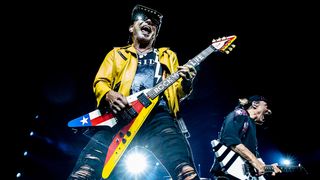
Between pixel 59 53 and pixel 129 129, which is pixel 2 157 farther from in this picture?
pixel 129 129

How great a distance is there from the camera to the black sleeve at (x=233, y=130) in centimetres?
421

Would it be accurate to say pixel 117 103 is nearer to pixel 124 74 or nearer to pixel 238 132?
pixel 124 74

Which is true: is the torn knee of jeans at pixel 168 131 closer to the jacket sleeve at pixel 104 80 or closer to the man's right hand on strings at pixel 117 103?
the man's right hand on strings at pixel 117 103

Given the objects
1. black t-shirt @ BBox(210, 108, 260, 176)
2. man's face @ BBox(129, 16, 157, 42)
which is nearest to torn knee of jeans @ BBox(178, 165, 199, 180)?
man's face @ BBox(129, 16, 157, 42)

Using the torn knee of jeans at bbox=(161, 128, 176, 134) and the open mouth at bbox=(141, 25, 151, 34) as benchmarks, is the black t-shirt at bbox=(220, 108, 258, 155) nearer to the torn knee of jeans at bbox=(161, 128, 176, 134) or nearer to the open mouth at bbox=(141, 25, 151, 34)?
the open mouth at bbox=(141, 25, 151, 34)

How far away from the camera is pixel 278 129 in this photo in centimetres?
805

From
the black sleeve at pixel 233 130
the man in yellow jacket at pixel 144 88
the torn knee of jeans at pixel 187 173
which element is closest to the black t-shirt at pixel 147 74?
the man in yellow jacket at pixel 144 88

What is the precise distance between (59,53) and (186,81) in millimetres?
4604

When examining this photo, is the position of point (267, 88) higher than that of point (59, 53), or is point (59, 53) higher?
point (59, 53)

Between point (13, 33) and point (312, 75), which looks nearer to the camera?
point (13, 33)

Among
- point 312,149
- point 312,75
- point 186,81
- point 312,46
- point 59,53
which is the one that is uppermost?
point 59,53

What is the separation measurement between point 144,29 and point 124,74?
0.77 metres

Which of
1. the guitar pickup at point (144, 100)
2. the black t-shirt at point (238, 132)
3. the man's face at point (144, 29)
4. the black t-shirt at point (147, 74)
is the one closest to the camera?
the guitar pickup at point (144, 100)

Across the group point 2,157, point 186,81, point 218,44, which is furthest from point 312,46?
point 2,157
